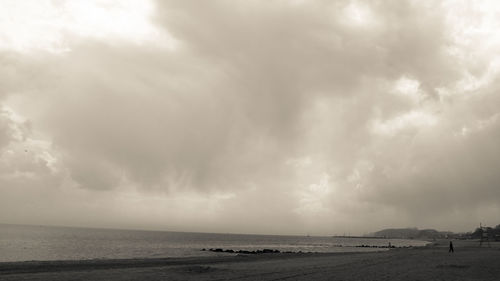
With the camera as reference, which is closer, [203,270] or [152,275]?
[152,275]

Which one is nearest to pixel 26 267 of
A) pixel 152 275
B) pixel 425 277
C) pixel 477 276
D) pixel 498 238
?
pixel 152 275

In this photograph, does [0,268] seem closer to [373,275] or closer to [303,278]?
[303,278]

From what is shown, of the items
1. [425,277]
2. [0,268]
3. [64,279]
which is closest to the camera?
[64,279]

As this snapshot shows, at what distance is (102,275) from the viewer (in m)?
27.6

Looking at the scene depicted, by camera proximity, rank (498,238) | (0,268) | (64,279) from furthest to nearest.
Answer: (498,238) < (0,268) < (64,279)

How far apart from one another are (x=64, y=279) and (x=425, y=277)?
85.2 feet

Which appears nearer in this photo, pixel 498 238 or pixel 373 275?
pixel 373 275

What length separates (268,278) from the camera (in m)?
26.1

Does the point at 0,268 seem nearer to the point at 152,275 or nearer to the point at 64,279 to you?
the point at 64,279

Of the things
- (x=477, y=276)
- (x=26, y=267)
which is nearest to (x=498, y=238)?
(x=477, y=276)

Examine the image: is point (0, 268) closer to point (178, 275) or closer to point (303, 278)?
point (178, 275)

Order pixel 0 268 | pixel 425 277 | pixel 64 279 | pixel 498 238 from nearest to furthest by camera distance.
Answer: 1. pixel 64 279
2. pixel 425 277
3. pixel 0 268
4. pixel 498 238

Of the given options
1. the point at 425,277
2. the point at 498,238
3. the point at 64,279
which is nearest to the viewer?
the point at 64,279

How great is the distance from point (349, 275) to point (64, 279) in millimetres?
20787
